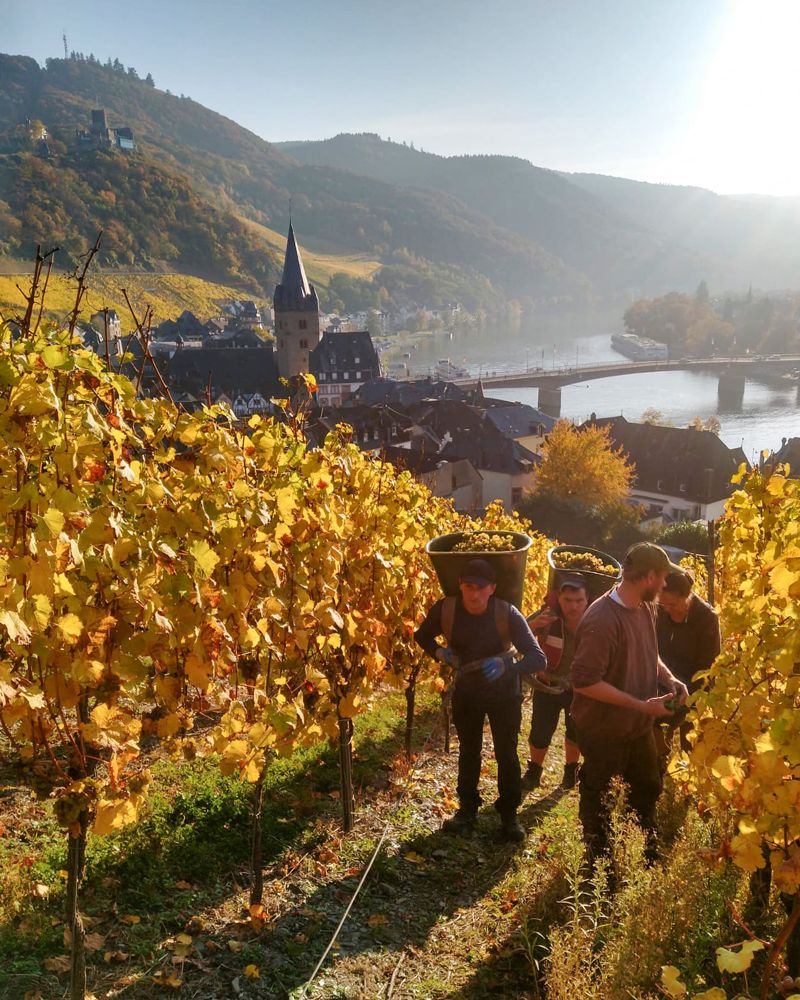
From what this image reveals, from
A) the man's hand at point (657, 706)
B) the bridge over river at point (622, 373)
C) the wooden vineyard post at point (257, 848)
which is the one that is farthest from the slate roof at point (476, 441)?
the wooden vineyard post at point (257, 848)

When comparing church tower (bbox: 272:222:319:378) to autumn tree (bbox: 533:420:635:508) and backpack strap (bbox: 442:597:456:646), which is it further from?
backpack strap (bbox: 442:597:456:646)

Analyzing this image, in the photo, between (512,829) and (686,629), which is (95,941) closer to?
(512,829)

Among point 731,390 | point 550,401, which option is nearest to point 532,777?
point 550,401

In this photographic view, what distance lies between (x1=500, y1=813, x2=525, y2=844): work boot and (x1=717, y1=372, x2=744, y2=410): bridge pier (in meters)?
93.6

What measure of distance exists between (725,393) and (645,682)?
3840 inches

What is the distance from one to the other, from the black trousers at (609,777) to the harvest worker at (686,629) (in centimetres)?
56

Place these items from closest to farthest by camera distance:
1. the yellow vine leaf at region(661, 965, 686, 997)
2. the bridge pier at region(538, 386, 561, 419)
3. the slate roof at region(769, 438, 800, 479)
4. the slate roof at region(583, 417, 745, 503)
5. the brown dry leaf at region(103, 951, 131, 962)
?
the yellow vine leaf at region(661, 965, 686, 997), the brown dry leaf at region(103, 951, 131, 962), the slate roof at region(583, 417, 745, 503), the slate roof at region(769, 438, 800, 479), the bridge pier at region(538, 386, 561, 419)

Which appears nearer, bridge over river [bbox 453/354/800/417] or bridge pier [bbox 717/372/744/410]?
bridge over river [bbox 453/354/800/417]

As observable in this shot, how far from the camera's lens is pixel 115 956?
365 cm

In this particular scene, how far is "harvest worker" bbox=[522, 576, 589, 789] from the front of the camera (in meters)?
5.53

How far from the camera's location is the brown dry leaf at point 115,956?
3.63 m

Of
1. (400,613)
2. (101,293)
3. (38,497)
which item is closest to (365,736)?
(400,613)

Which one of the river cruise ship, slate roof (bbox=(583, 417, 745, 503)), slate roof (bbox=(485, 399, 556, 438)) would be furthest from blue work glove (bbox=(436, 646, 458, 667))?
the river cruise ship

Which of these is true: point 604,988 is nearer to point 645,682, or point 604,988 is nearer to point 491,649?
point 645,682
